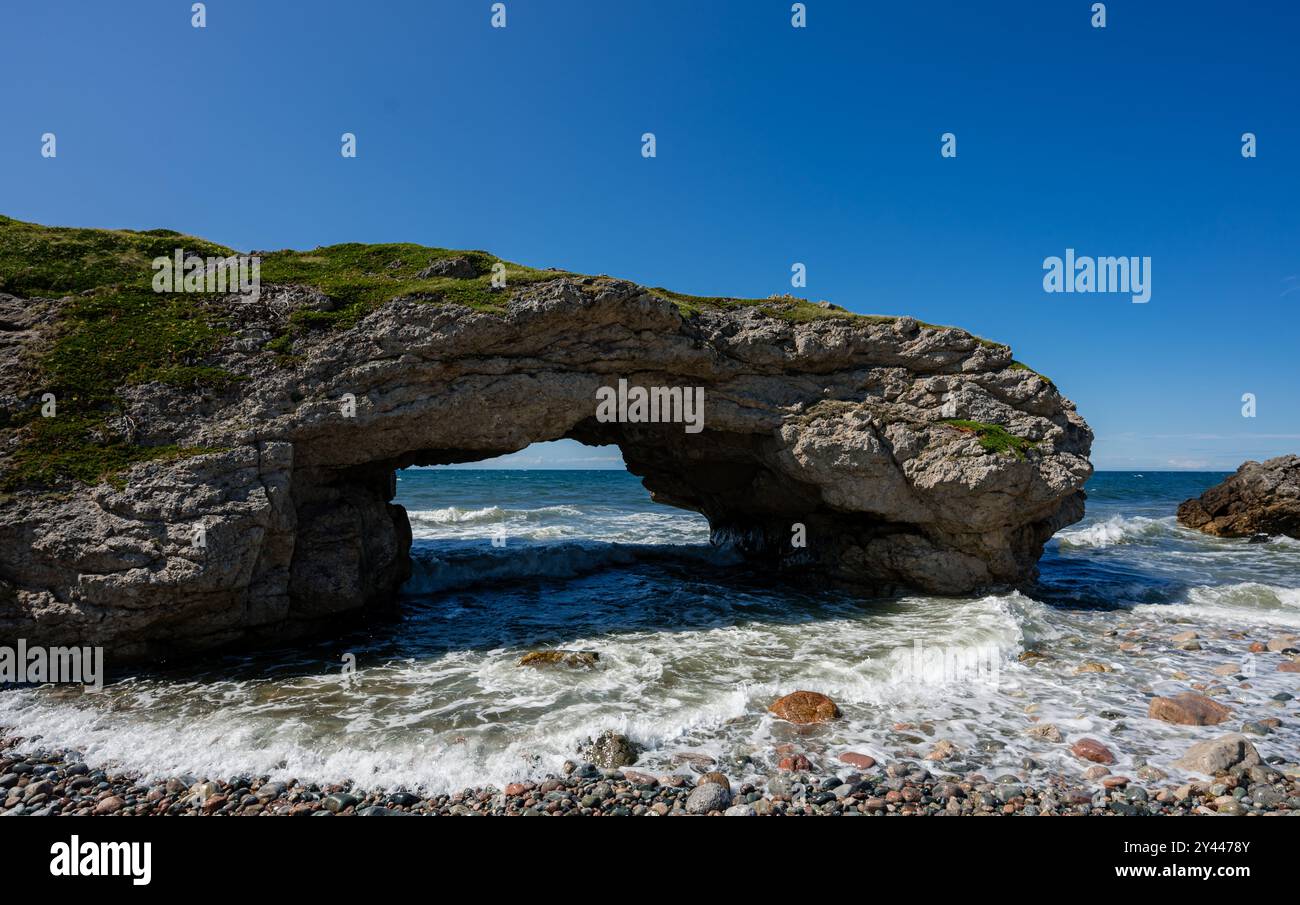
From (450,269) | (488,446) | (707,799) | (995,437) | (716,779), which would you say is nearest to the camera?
(707,799)

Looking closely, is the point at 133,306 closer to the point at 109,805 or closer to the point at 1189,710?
the point at 109,805

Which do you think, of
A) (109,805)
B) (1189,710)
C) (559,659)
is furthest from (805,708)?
(109,805)

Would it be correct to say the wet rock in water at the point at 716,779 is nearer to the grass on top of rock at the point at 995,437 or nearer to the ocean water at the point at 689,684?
the ocean water at the point at 689,684

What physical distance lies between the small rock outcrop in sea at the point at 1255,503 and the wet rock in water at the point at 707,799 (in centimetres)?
3805

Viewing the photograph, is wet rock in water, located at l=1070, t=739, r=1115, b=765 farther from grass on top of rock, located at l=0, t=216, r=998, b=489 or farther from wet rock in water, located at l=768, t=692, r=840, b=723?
grass on top of rock, located at l=0, t=216, r=998, b=489

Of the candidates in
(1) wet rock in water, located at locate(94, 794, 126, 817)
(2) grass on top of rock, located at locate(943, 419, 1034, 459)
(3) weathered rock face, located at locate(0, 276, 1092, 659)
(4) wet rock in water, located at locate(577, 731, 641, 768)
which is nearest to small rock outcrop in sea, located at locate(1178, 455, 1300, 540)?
(3) weathered rock face, located at locate(0, 276, 1092, 659)

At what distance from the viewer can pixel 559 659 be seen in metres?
11.6

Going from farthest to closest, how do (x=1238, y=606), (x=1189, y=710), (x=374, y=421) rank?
(x=1238, y=606), (x=374, y=421), (x=1189, y=710)

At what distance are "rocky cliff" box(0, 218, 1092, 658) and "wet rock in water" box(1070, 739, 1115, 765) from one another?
8.10m

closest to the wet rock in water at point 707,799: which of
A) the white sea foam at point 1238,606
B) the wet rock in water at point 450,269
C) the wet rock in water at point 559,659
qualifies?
the wet rock in water at point 559,659

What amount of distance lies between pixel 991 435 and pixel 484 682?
1362cm

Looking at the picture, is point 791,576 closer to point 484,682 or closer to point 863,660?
point 863,660

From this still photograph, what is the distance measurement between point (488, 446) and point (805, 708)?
30.3 ft

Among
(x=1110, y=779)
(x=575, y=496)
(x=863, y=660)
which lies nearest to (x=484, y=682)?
(x=863, y=660)
